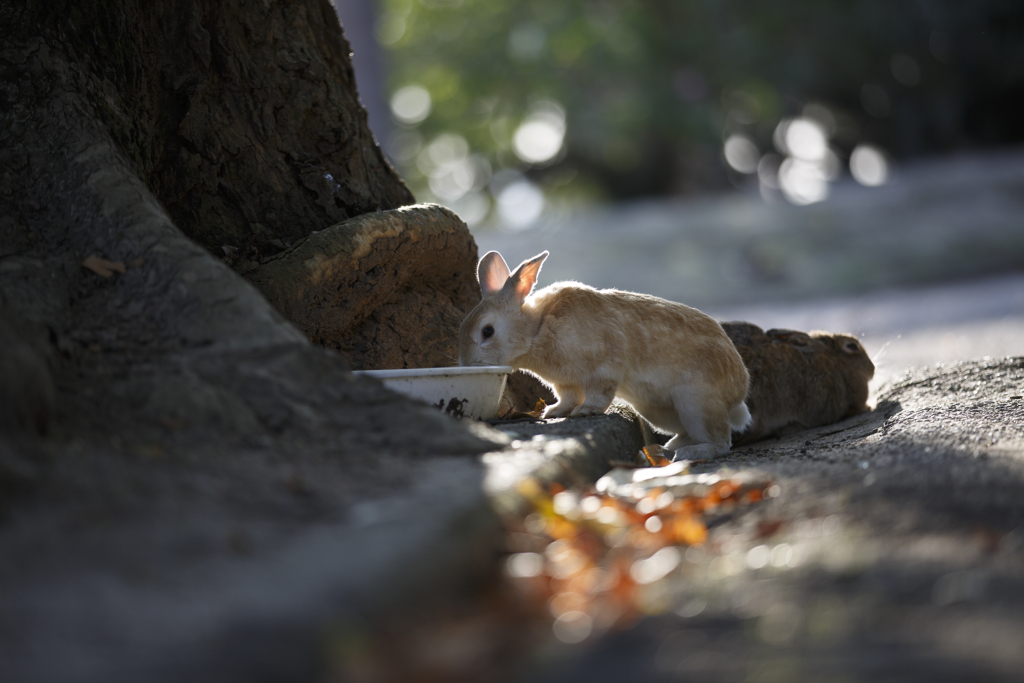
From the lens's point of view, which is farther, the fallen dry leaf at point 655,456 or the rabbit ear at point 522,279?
the rabbit ear at point 522,279

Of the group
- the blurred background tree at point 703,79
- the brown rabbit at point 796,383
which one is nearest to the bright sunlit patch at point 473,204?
the blurred background tree at point 703,79

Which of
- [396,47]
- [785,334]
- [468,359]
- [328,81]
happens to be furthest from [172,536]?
[396,47]

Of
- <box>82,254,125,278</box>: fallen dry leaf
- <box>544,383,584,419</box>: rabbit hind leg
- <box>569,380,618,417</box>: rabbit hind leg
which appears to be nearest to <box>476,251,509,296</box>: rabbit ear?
<box>544,383,584,419</box>: rabbit hind leg

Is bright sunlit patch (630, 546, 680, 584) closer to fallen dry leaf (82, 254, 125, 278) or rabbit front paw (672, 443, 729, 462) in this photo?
rabbit front paw (672, 443, 729, 462)

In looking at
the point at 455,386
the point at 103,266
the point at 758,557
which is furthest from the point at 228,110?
the point at 758,557

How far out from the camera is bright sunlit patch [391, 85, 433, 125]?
2423cm

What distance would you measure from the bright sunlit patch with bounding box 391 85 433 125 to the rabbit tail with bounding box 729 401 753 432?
2111 cm

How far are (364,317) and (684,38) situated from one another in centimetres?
2074

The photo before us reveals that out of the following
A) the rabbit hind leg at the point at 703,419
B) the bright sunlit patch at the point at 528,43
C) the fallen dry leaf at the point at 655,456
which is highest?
the bright sunlit patch at the point at 528,43

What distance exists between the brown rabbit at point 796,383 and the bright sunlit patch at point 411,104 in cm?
2033

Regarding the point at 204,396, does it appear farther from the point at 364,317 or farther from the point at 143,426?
the point at 364,317

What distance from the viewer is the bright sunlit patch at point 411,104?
79.5ft

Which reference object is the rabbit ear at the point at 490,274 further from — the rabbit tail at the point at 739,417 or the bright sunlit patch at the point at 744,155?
the bright sunlit patch at the point at 744,155

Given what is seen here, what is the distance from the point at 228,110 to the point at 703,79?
20.7 m
